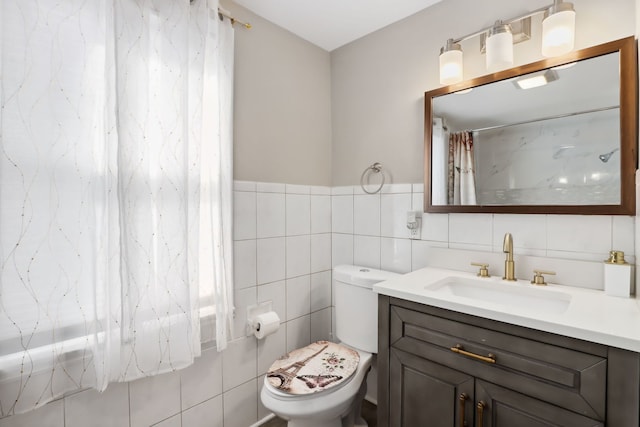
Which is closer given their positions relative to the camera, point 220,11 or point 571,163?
point 571,163

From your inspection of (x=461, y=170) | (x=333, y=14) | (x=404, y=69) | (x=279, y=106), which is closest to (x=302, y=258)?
(x=279, y=106)

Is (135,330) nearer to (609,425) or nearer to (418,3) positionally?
(609,425)

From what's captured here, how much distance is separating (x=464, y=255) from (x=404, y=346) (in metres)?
0.59

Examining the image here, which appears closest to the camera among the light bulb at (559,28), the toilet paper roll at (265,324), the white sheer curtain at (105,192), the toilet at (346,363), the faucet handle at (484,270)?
the white sheer curtain at (105,192)

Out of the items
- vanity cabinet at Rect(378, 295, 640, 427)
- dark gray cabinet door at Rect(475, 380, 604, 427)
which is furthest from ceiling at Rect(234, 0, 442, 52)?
dark gray cabinet door at Rect(475, 380, 604, 427)

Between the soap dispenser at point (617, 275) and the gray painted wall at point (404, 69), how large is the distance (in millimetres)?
849

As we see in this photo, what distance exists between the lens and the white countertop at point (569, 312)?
85 centimetres

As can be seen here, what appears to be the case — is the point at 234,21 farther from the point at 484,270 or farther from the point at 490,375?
the point at 490,375

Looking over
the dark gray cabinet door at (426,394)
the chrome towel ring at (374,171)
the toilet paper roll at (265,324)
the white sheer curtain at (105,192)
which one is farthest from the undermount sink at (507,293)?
the white sheer curtain at (105,192)

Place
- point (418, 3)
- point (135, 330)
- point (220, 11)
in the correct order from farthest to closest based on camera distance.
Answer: point (418, 3), point (220, 11), point (135, 330)

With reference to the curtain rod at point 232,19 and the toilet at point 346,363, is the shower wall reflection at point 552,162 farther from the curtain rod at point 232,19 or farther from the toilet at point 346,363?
the curtain rod at point 232,19

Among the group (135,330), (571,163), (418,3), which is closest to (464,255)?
(571,163)

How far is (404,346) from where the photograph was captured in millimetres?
1266

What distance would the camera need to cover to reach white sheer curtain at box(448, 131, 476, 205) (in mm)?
1547
